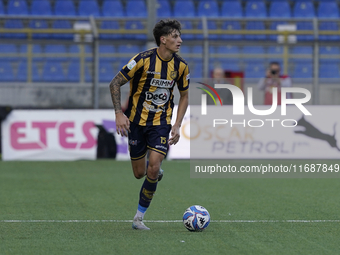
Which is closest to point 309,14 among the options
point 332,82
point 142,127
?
point 332,82

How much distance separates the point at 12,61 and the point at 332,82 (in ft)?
24.8

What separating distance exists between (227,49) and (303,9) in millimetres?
7121

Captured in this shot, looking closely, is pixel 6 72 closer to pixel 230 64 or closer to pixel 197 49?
pixel 197 49

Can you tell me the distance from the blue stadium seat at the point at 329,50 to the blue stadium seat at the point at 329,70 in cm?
27

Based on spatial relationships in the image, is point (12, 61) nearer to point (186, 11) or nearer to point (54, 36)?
point (54, 36)

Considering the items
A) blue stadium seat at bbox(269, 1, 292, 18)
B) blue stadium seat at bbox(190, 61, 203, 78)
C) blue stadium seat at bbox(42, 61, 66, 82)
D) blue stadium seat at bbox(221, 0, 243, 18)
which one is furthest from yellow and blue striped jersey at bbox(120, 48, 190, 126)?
blue stadium seat at bbox(269, 1, 292, 18)

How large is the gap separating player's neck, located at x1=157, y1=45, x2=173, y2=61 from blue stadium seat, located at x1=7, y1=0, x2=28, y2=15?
14788 mm

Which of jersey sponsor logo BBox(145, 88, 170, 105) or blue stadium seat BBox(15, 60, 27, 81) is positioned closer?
jersey sponsor logo BBox(145, 88, 170, 105)

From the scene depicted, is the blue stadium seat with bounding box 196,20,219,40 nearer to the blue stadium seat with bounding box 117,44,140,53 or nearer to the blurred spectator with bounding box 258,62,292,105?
the blue stadium seat with bounding box 117,44,140,53

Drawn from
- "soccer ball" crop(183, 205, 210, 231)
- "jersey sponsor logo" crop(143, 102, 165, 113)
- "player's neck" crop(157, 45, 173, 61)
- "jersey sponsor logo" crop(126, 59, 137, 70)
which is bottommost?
"soccer ball" crop(183, 205, 210, 231)

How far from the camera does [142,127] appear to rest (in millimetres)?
5895

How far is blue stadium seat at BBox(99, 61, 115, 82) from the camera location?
14672 mm

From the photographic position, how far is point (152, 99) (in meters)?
5.86

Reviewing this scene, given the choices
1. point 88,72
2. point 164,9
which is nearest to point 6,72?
point 88,72
